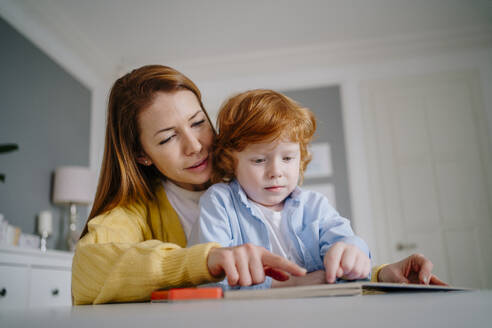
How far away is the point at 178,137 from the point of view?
3.75 ft

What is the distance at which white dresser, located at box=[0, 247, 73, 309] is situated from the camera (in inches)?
82.2

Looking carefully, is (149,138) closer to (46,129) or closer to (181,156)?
(181,156)

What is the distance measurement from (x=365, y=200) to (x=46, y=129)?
2.98 metres

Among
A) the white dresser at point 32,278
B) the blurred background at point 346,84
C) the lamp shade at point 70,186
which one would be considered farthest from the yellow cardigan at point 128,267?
the blurred background at point 346,84

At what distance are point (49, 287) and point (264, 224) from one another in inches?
78.9

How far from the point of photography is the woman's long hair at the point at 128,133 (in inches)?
43.3

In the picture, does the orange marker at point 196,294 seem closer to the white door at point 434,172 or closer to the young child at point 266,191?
the young child at point 266,191

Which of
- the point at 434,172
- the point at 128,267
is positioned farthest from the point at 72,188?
the point at 434,172

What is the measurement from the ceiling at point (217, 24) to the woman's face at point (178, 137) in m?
2.65

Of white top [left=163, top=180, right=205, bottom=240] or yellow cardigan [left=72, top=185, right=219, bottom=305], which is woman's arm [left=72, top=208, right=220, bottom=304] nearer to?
yellow cardigan [left=72, top=185, right=219, bottom=305]

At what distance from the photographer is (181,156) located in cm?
111

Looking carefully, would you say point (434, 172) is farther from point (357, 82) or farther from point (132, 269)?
point (132, 269)

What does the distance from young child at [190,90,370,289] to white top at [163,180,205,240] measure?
86 millimetres

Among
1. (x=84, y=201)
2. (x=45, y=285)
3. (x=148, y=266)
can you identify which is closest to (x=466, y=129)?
(x=84, y=201)
